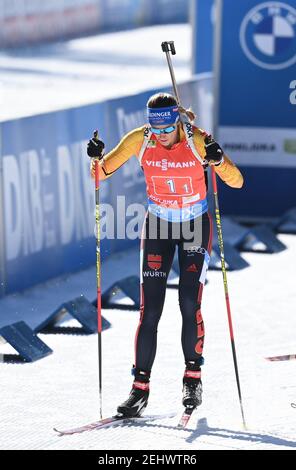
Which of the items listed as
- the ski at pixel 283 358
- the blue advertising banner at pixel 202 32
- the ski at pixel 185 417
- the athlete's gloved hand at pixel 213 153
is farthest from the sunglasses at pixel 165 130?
the blue advertising banner at pixel 202 32

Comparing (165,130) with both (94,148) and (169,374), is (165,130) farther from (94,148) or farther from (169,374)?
(169,374)

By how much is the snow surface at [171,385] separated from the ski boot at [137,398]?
135mm

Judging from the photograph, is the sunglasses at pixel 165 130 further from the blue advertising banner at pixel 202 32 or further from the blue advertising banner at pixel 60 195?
the blue advertising banner at pixel 202 32

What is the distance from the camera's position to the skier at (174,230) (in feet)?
24.6

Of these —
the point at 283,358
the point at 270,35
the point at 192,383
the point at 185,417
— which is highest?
the point at 270,35

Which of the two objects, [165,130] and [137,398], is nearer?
[165,130]

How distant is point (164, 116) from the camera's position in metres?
7.34

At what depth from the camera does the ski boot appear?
743 centimetres

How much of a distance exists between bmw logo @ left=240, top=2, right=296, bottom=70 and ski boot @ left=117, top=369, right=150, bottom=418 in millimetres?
7020

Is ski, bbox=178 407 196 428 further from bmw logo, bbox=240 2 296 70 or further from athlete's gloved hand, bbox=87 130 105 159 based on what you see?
bmw logo, bbox=240 2 296 70

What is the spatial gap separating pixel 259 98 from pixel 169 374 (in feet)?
20.2

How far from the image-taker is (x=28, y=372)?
8570 mm

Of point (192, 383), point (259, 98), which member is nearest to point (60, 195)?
point (259, 98)
